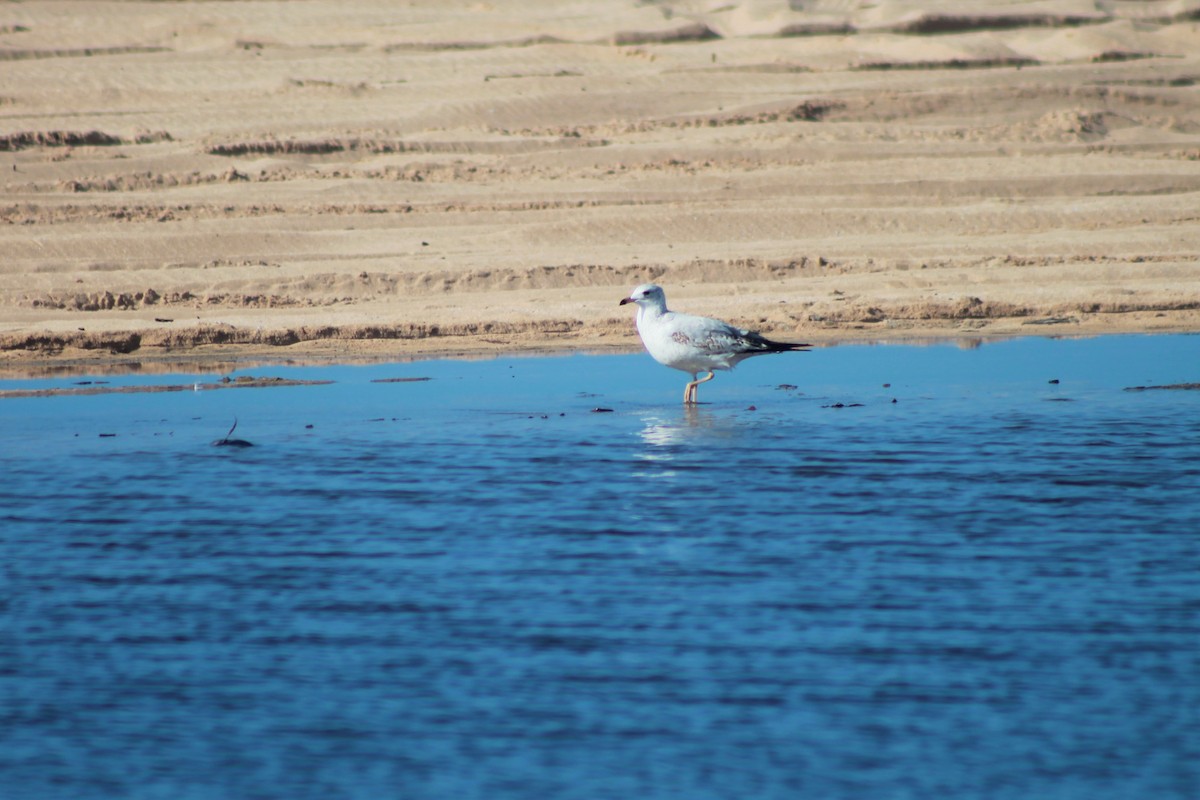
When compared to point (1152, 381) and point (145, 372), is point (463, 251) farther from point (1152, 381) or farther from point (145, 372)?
point (1152, 381)

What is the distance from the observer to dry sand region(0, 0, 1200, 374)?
671 inches

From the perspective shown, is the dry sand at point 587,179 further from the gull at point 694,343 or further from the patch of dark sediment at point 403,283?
the gull at point 694,343

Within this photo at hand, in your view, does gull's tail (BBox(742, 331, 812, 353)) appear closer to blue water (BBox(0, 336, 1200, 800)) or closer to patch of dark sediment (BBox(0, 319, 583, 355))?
blue water (BBox(0, 336, 1200, 800))

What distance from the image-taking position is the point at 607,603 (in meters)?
6.38

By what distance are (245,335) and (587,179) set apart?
35.0 ft

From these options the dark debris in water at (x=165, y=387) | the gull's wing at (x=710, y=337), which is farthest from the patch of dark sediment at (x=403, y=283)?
the gull's wing at (x=710, y=337)

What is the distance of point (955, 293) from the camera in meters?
17.9

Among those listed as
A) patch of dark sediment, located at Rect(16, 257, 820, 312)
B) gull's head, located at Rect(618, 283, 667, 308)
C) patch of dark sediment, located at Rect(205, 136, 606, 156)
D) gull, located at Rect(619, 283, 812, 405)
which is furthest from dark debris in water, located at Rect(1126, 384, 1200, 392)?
patch of dark sediment, located at Rect(205, 136, 606, 156)

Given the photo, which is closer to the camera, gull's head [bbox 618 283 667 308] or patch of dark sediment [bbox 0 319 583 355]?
gull's head [bbox 618 283 667 308]

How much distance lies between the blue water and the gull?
0.64 metres

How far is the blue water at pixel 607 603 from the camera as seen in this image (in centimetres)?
471

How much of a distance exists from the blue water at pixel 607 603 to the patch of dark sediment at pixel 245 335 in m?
3.85

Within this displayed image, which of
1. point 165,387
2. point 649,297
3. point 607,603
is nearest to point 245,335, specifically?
point 165,387

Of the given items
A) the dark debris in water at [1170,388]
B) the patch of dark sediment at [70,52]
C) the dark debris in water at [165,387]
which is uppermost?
the patch of dark sediment at [70,52]
